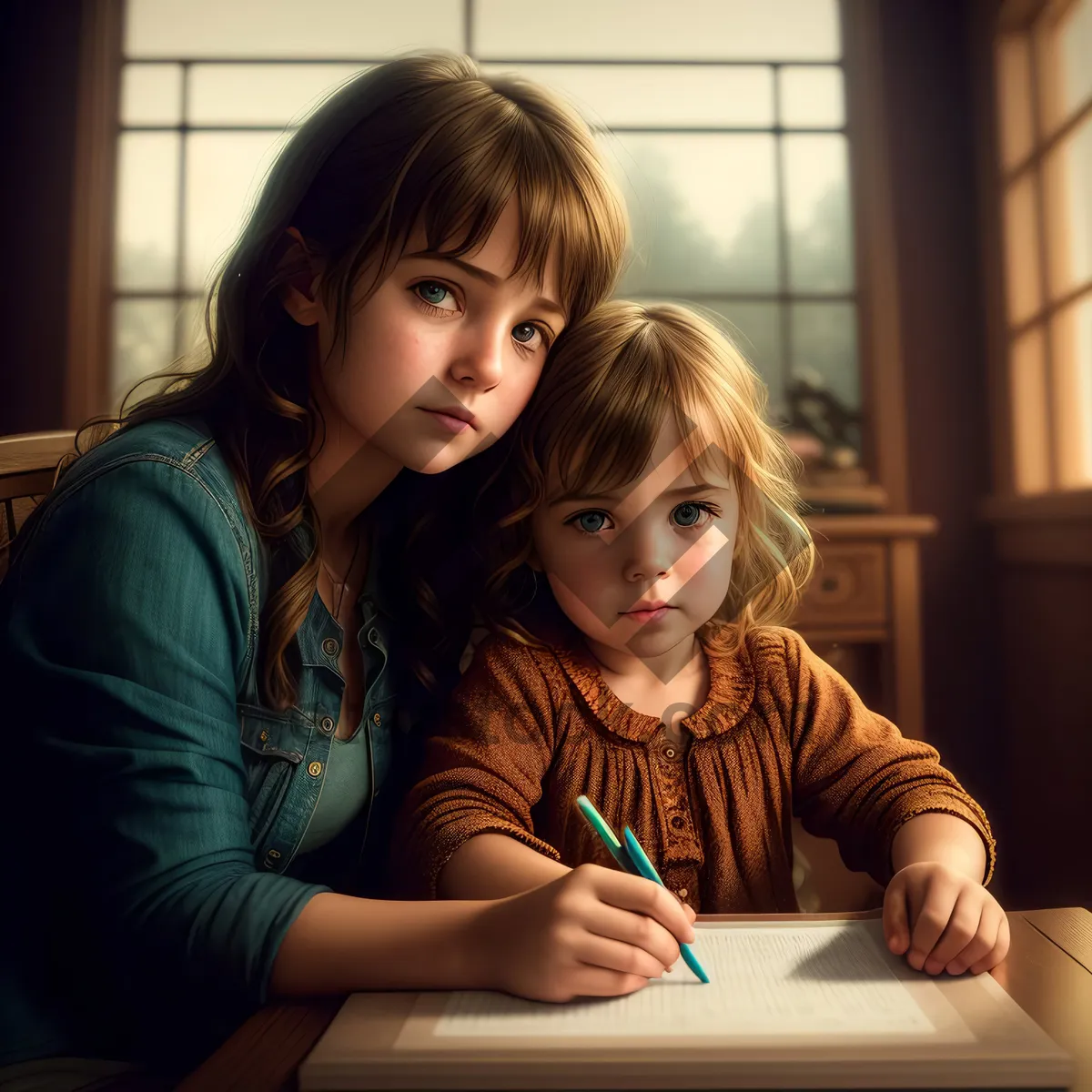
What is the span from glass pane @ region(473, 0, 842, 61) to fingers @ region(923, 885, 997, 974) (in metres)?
2.90

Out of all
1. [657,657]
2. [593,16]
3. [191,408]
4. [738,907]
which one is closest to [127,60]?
[593,16]

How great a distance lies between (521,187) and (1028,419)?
2.30m

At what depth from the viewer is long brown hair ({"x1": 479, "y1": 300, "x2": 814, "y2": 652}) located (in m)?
0.79

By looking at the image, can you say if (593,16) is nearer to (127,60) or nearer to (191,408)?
(127,60)

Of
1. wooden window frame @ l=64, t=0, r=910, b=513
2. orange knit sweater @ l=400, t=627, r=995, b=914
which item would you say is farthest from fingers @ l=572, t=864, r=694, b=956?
wooden window frame @ l=64, t=0, r=910, b=513

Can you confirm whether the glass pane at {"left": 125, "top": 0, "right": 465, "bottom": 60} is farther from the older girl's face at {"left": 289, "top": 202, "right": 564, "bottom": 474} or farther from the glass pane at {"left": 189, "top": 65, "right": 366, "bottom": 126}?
the older girl's face at {"left": 289, "top": 202, "right": 564, "bottom": 474}

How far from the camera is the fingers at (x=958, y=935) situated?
1.78ft

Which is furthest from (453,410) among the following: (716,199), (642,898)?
(716,199)

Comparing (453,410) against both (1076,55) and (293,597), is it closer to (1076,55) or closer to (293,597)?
(293,597)

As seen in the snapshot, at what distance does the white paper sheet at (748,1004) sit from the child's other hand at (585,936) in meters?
0.01

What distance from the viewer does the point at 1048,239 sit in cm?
244

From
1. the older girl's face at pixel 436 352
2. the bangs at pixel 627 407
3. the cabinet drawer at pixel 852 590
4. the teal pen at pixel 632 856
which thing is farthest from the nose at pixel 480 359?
the cabinet drawer at pixel 852 590

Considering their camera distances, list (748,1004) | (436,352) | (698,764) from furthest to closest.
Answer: (698,764), (436,352), (748,1004)

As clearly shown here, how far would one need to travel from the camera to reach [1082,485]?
88.3 inches
